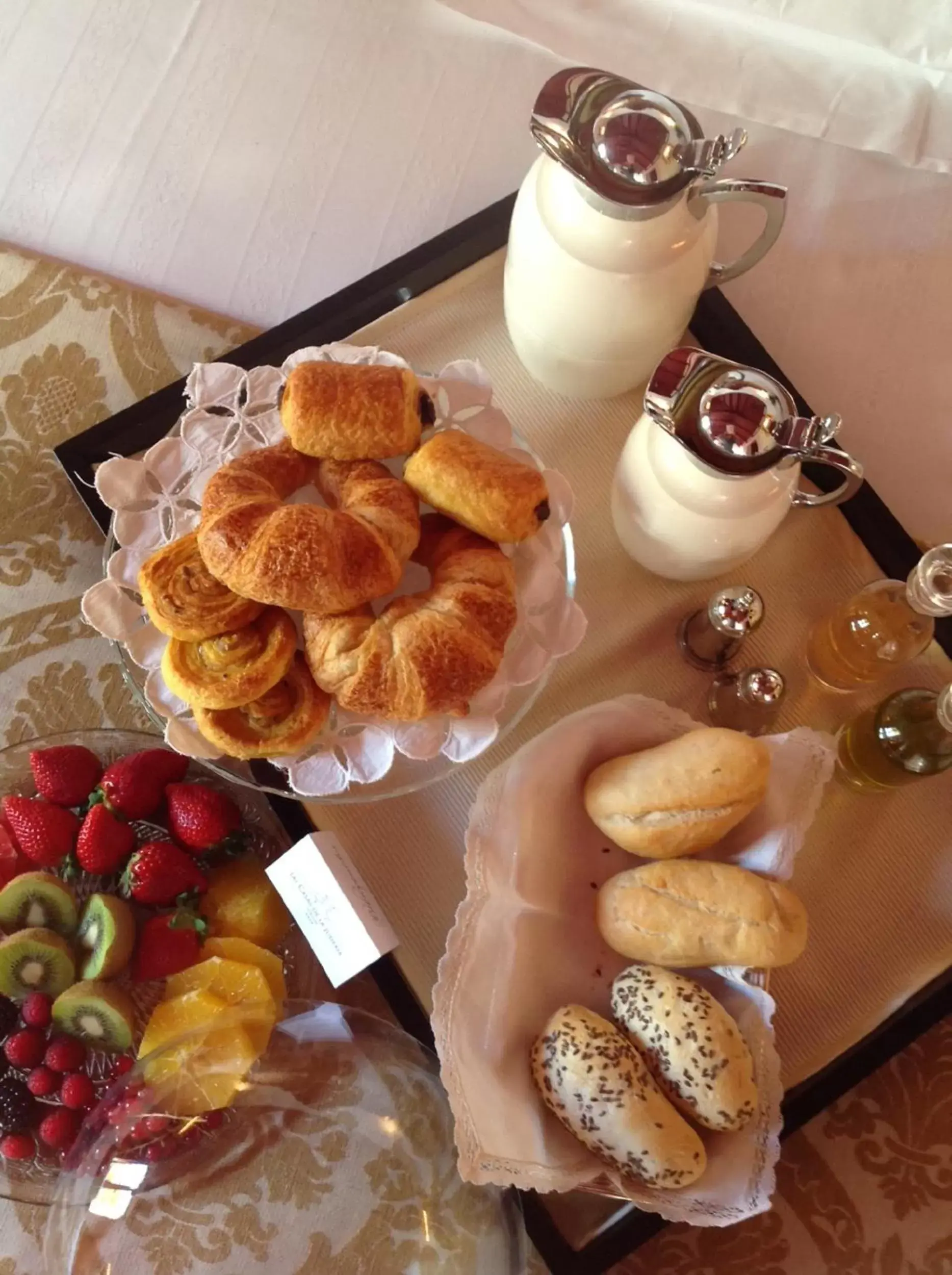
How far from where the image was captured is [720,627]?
2.30 ft

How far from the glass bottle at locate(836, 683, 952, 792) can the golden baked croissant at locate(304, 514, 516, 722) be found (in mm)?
308

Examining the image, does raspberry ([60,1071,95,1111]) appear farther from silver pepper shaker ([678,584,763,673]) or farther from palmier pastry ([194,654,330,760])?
silver pepper shaker ([678,584,763,673])

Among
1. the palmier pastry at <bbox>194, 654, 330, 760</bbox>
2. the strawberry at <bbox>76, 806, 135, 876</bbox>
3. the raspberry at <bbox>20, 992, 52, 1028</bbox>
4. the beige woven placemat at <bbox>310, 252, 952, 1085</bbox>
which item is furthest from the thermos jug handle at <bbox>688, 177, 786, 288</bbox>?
the raspberry at <bbox>20, 992, 52, 1028</bbox>

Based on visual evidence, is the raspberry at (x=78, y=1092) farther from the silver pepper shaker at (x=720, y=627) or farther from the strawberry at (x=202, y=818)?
the silver pepper shaker at (x=720, y=627)

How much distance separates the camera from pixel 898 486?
2.83 feet

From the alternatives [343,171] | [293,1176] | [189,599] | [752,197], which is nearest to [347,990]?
[293,1176]

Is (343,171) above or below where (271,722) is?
above

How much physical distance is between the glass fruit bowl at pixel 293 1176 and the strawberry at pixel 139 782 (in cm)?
19

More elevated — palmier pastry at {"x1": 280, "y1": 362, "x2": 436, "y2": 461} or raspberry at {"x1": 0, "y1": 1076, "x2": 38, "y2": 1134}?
palmier pastry at {"x1": 280, "y1": 362, "x2": 436, "y2": 461}

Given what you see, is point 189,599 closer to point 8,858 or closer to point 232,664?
point 232,664

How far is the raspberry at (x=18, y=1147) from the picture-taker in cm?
73

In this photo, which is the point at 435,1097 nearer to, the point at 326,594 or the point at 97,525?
the point at 326,594

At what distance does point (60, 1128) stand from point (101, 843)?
0.22m

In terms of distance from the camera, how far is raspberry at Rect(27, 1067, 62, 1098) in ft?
2.39
